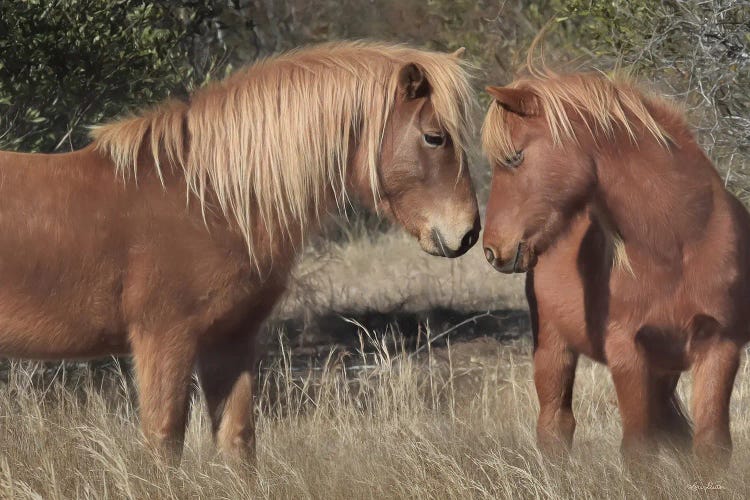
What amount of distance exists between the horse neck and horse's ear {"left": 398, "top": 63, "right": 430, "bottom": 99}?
0.69 m

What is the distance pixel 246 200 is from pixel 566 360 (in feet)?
4.96

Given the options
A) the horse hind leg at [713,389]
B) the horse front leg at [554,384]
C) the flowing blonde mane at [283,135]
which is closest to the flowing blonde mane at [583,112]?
the flowing blonde mane at [283,135]

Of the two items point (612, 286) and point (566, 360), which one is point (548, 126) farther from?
point (566, 360)

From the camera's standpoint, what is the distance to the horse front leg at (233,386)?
421 cm

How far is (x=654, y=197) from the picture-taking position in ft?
13.6

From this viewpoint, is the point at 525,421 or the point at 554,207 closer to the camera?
the point at 554,207

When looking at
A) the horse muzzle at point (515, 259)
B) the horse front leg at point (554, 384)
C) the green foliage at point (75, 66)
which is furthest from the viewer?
the green foliage at point (75, 66)

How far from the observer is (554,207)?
4160 mm

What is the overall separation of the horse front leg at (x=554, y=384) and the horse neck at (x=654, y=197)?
0.69 metres

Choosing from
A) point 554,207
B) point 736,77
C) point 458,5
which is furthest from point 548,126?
point 458,5

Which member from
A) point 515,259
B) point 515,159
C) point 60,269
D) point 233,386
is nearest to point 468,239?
point 515,259

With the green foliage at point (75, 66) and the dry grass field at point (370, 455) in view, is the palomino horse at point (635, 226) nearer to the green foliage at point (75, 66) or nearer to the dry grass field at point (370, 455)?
the dry grass field at point (370, 455)

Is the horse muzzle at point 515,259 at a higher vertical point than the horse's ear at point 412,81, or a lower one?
lower

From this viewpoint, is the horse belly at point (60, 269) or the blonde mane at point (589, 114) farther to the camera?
the blonde mane at point (589, 114)
